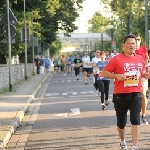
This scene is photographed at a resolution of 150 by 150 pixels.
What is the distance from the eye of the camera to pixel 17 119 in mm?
13453

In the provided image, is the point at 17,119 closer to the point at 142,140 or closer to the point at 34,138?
the point at 34,138

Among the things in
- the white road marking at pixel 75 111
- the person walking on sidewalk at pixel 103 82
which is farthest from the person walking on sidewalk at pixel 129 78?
the person walking on sidewalk at pixel 103 82

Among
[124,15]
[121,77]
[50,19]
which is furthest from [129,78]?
[124,15]

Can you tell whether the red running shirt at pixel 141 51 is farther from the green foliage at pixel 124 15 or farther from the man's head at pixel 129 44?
the green foliage at pixel 124 15

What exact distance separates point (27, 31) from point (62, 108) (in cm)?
1995

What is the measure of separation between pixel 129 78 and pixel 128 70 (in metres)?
0.12

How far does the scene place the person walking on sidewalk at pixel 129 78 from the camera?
28.4 feet

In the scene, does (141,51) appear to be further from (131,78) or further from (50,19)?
(50,19)

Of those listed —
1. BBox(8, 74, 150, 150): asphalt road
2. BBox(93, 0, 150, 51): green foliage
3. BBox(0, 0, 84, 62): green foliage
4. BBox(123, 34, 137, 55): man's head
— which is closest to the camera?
BBox(123, 34, 137, 55): man's head

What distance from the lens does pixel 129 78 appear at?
8.66m

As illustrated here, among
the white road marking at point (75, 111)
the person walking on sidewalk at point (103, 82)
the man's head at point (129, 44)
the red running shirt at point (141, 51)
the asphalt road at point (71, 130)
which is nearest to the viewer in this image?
the man's head at point (129, 44)

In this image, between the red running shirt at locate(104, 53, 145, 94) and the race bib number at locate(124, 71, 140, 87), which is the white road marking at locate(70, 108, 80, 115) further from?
the race bib number at locate(124, 71, 140, 87)

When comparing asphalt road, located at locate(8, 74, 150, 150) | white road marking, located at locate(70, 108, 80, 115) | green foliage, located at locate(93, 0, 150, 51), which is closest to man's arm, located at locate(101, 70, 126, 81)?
asphalt road, located at locate(8, 74, 150, 150)

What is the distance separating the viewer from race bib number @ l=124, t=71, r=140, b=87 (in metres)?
8.66
